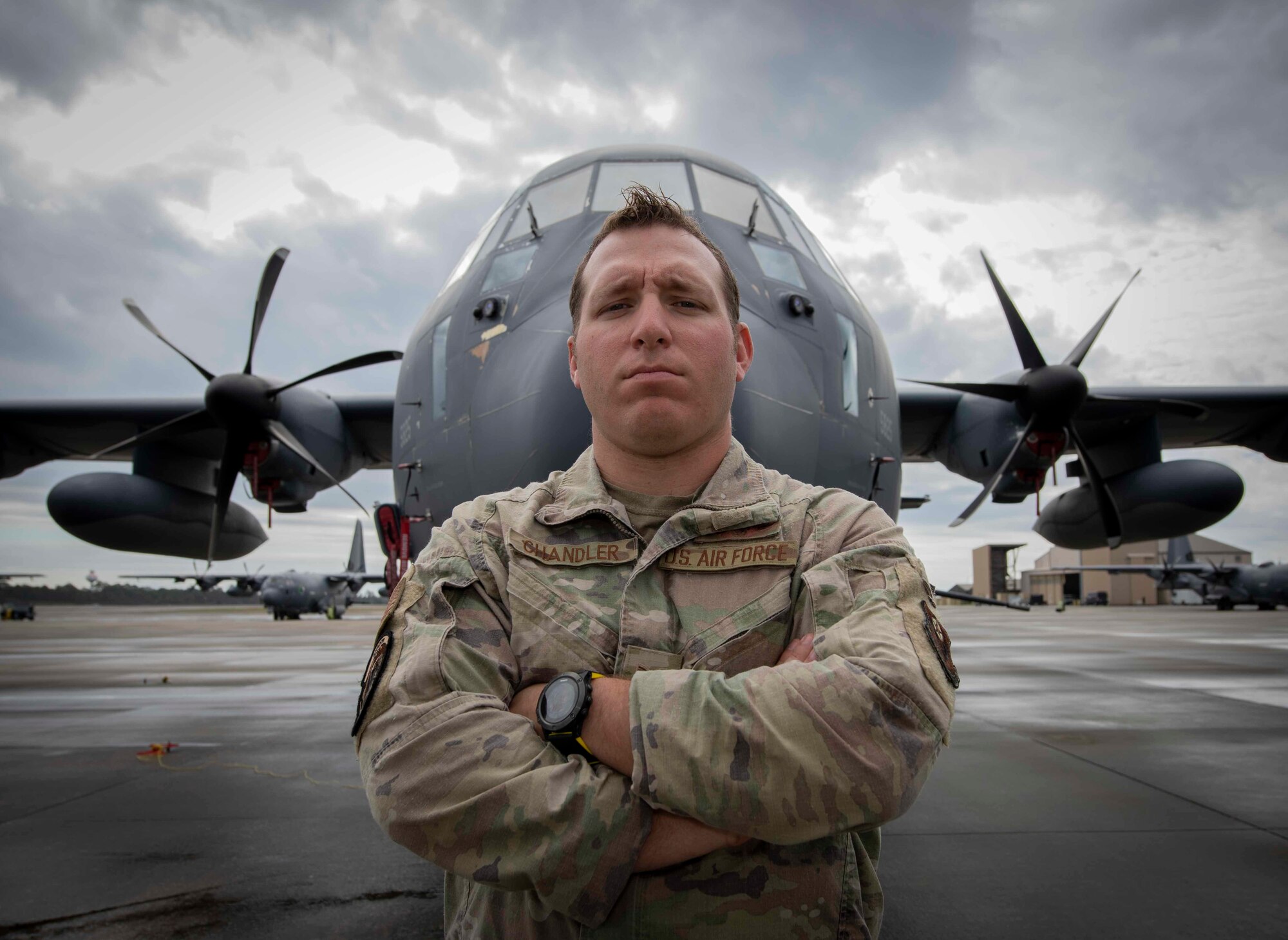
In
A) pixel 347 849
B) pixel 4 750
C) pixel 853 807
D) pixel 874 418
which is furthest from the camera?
pixel 4 750

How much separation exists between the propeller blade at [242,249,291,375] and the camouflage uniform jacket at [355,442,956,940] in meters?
7.88

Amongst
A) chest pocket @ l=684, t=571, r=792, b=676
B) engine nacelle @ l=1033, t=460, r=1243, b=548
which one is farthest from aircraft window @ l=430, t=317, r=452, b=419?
engine nacelle @ l=1033, t=460, r=1243, b=548

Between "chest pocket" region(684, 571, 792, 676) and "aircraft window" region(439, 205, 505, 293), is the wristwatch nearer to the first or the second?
"chest pocket" region(684, 571, 792, 676)

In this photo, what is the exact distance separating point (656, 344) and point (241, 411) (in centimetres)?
780

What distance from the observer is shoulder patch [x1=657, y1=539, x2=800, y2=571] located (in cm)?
189

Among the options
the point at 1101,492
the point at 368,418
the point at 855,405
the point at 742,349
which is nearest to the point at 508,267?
the point at 855,405

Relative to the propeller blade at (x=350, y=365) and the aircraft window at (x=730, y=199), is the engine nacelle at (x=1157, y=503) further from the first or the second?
the propeller blade at (x=350, y=365)

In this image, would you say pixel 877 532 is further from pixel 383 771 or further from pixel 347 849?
pixel 347 849

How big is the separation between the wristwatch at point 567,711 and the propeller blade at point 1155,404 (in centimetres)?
854

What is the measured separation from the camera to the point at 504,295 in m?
4.33

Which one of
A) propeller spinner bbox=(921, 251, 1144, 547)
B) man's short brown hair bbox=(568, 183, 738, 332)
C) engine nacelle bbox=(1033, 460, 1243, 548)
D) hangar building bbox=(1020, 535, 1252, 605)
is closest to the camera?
man's short brown hair bbox=(568, 183, 738, 332)

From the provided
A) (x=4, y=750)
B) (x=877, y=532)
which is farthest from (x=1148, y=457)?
(x=4, y=750)

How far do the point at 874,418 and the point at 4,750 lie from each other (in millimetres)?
6936

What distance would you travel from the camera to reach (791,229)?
5.35 m
